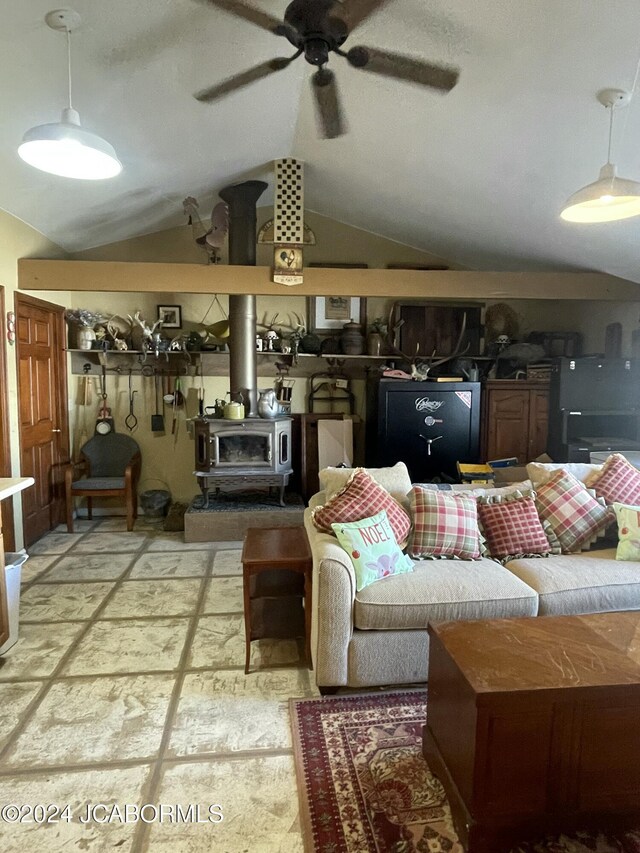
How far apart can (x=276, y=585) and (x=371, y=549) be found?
63cm

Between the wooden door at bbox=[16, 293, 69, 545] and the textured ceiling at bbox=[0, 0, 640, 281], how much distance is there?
0.76 m

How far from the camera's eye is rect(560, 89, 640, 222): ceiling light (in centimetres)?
193

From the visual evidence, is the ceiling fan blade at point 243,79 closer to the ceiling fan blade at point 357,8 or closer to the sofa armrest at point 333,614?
the ceiling fan blade at point 357,8

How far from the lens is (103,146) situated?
189cm

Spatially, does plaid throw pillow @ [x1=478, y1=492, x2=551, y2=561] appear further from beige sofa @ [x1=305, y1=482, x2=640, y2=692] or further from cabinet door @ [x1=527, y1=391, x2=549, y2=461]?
cabinet door @ [x1=527, y1=391, x2=549, y2=461]

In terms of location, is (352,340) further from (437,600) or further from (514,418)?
(437,600)

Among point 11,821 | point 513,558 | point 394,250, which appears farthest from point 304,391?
point 11,821

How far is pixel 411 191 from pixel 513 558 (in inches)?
106

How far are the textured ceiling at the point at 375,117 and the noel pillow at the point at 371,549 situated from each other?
6.97 feet

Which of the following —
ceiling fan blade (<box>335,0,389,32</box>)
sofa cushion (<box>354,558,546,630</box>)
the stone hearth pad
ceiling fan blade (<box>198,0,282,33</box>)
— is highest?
ceiling fan blade (<box>198,0,282,33</box>)

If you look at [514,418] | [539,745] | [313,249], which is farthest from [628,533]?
[313,249]

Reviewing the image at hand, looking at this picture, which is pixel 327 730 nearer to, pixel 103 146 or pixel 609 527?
pixel 609 527

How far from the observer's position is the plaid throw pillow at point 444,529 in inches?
102

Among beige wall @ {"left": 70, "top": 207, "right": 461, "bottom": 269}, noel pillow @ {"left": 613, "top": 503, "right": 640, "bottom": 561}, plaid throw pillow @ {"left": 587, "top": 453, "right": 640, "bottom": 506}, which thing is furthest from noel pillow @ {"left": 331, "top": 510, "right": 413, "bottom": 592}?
beige wall @ {"left": 70, "top": 207, "right": 461, "bottom": 269}
